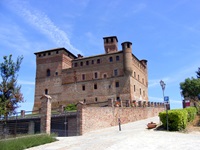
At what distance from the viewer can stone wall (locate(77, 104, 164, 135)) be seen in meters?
22.0

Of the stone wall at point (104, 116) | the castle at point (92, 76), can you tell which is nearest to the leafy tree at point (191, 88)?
the castle at point (92, 76)

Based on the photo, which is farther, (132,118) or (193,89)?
(193,89)

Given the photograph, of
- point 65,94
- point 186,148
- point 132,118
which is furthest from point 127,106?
point 65,94

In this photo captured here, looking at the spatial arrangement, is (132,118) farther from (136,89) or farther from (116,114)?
(136,89)

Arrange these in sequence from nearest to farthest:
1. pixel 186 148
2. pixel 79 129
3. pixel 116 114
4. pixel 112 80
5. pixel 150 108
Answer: pixel 186 148, pixel 79 129, pixel 116 114, pixel 150 108, pixel 112 80

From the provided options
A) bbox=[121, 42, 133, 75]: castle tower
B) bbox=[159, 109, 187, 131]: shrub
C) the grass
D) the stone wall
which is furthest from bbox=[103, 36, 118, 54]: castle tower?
the grass

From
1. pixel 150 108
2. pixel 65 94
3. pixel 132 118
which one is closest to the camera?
pixel 132 118

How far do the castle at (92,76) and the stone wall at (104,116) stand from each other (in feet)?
40.6

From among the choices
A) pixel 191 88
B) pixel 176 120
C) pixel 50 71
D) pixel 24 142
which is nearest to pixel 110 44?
pixel 50 71

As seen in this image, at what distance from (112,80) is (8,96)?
31203mm

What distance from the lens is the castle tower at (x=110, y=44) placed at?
168 ft

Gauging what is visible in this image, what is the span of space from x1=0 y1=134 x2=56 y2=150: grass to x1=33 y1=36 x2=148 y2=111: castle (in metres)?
29.1

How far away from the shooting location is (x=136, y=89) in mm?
48500

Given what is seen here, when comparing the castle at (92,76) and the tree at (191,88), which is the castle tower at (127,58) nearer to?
the castle at (92,76)
